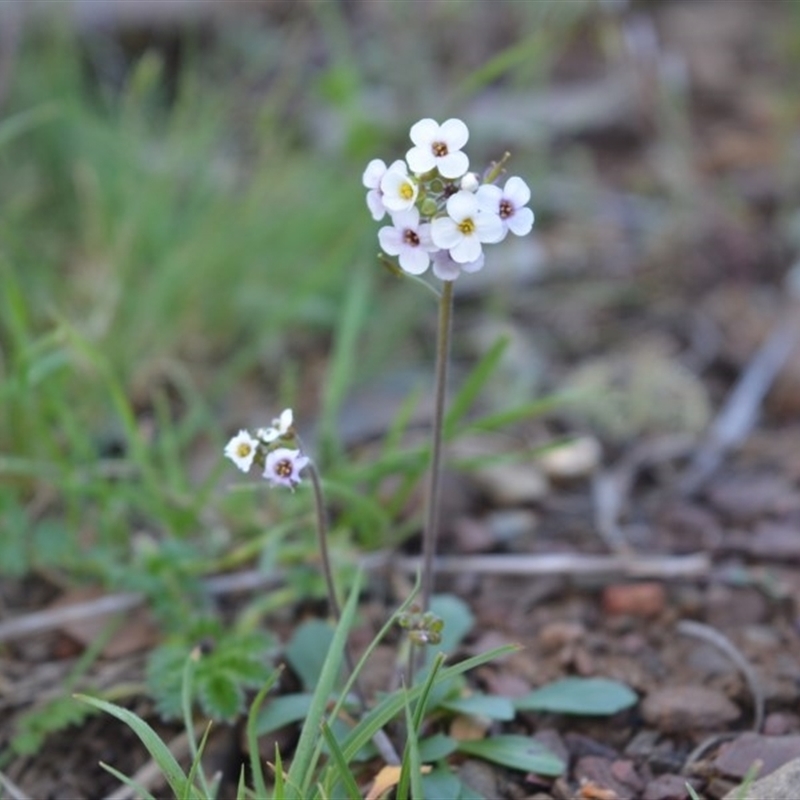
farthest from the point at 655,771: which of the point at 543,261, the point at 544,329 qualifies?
the point at 543,261

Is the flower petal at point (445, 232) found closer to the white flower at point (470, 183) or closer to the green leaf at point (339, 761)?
the white flower at point (470, 183)

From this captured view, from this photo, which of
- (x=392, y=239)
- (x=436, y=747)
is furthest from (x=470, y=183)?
(x=436, y=747)

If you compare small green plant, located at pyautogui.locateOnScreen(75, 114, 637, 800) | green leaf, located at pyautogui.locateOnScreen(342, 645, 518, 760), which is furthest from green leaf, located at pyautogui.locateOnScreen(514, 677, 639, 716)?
green leaf, located at pyautogui.locateOnScreen(342, 645, 518, 760)

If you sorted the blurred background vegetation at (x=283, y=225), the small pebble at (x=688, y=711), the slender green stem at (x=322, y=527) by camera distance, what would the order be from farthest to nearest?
the blurred background vegetation at (x=283, y=225) < the small pebble at (x=688, y=711) < the slender green stem at (x=322, y=527)

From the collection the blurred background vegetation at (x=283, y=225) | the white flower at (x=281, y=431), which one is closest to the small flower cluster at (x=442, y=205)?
the white flower at (x=281, y=431)

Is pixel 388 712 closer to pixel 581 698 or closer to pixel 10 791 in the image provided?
pixel 581 698

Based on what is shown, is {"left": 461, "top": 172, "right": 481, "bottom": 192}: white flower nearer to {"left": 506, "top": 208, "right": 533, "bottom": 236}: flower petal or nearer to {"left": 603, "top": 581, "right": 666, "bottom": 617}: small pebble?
{"left": 506, "top": 208, "right": 533, "bottom": 236}: flower petal

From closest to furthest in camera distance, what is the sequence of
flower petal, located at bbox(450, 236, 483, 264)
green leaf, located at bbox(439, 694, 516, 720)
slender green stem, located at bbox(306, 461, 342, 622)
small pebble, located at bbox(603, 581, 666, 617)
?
flower petal, located at bbox(450, 236, 483, 264), slender green stem, located at bbox(306, 461, 342, 622), green leaf, located at bbox(439, 694, 516, 720), small pebble, located at bbox(603, 581, 666, 617)
